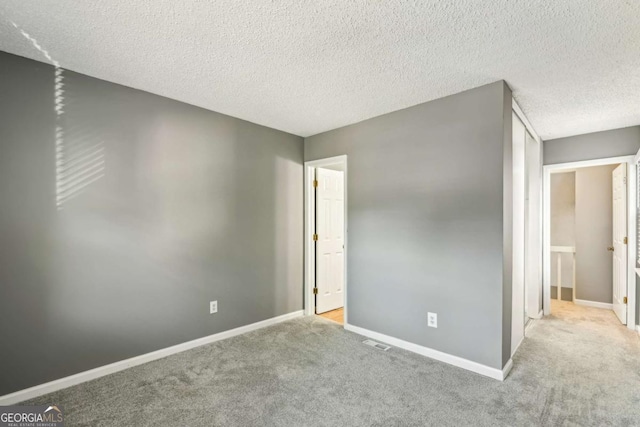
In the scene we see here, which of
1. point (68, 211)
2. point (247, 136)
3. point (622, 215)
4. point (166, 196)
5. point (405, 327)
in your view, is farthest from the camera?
point (622, 215)

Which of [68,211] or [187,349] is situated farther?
[187,349]

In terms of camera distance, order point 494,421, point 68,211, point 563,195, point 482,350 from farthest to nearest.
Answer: point 563,195, point 482,350, point 68,211, point 494,421

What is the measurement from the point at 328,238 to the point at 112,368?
9.06 ft

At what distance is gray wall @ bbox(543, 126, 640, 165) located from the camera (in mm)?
3645

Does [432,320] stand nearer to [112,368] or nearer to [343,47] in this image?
[343,47]

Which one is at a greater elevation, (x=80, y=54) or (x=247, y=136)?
(x=80, y=54)

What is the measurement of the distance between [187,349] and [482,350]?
268 centimetres

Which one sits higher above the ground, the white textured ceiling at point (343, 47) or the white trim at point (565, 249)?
the white textured ceiling at point (343, 47)

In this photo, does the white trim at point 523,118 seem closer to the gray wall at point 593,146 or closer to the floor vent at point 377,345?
the gray wall at point 593,146

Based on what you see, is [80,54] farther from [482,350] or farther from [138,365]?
[482,350]

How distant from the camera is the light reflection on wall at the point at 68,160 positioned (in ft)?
7.63

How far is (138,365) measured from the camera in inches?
105

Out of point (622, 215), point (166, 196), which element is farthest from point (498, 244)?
point (166, 196)

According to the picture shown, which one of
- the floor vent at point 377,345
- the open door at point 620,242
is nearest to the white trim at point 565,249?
the open door at point 620,242
